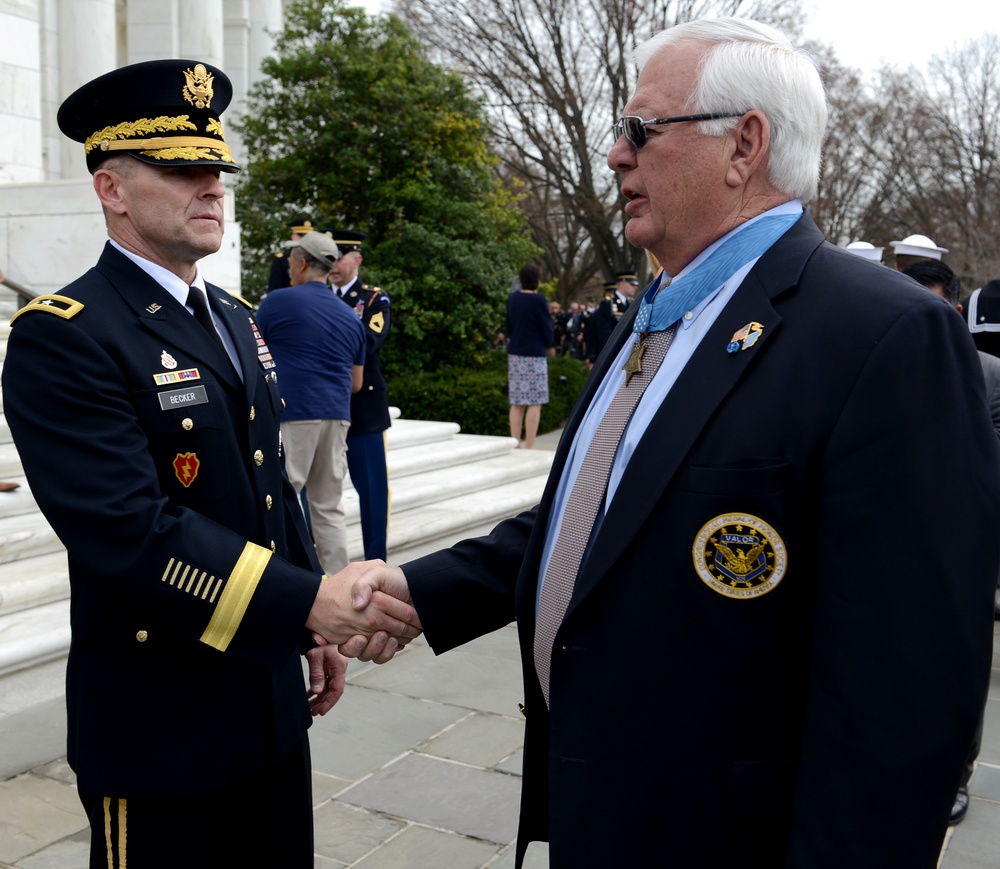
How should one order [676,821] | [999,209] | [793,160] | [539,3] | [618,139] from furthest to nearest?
[999,209]
[539,3]
[618,139]
[793,160]
[676,821]

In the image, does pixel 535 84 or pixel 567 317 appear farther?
pixel 567 317

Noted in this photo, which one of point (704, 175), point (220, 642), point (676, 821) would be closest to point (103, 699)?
point (220, 642)

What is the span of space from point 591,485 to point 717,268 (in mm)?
409

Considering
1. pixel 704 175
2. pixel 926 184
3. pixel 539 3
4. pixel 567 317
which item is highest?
pixel 539 3

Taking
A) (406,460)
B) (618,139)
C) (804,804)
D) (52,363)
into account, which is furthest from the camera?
(406,460)

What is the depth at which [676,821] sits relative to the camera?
5.39 ft

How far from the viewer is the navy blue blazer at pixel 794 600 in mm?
1444

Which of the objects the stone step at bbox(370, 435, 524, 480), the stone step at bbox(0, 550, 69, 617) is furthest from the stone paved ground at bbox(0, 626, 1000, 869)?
the stone step at bbox(370, 435, 524, 480)

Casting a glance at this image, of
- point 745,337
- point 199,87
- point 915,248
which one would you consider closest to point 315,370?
point 199,87

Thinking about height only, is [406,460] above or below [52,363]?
below

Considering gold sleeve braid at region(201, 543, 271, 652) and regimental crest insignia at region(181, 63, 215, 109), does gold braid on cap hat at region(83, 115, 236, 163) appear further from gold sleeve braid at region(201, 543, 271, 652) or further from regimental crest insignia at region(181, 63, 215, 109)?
gold sleeve braid at region(201, 543, 271, 652)

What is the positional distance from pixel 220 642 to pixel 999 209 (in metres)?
35.4

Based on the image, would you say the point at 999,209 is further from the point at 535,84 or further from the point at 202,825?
the point at 202,825

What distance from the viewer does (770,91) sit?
1.71 metres
